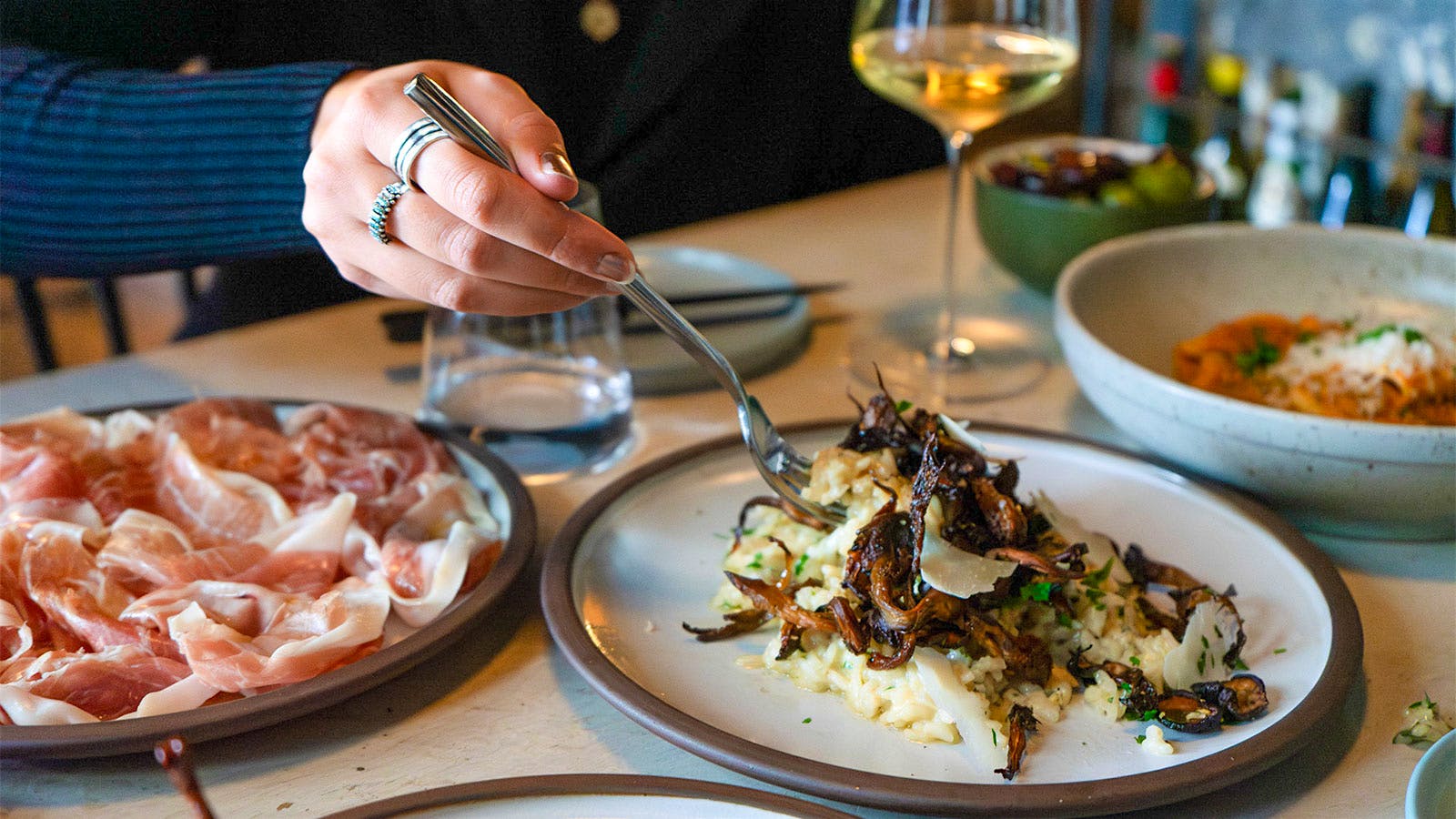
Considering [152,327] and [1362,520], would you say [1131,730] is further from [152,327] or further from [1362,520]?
[152,327]

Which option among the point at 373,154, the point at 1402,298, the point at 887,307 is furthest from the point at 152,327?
the point at 1402,298

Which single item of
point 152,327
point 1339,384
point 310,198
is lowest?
point 152,327

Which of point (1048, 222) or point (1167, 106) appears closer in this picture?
point (1048, 222)

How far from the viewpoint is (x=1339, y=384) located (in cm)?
117

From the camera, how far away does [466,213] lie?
0.83 m

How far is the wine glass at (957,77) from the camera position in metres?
1.40

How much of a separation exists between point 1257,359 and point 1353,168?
2.25 m

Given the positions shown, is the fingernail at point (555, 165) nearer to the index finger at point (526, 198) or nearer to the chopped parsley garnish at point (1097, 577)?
the index finger at point (526, 198)

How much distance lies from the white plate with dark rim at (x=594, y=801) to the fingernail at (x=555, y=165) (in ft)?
1.45

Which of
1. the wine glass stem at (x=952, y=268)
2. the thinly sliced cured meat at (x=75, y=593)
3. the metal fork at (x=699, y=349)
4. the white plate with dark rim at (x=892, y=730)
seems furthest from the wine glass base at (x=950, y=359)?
the thinly sliced cured meat at (x=75, y=593)

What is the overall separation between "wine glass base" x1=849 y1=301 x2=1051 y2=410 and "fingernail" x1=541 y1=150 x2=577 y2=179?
0.60 metres

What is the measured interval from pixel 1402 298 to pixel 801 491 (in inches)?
35.7

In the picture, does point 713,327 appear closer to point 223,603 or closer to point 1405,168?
point 223,603

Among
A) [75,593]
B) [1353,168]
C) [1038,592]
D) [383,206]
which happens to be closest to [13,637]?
[75,593]
